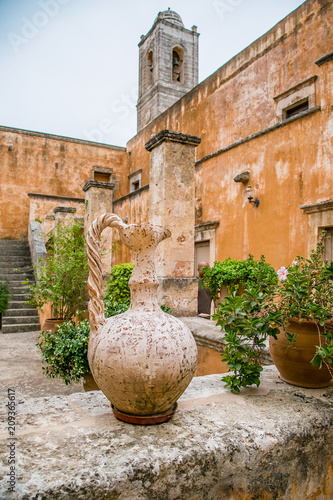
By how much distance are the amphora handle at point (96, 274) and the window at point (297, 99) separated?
27.3 feet

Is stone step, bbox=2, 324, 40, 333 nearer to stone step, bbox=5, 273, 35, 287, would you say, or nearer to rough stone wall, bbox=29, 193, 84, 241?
stone step, bbox=5, 273, 35, 287

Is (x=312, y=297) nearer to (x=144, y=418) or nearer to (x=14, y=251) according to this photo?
(x=144, y=418)

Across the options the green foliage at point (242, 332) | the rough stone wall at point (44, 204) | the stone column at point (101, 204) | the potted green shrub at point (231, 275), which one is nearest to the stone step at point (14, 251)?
the rough stone wall at point (44, 204)

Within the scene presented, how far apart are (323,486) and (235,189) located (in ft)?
22.6

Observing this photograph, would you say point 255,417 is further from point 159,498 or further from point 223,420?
point 159,498

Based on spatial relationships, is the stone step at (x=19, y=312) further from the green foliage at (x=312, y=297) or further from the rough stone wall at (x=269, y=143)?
the green foliage at (x=312, y=297)

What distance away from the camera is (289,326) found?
183 centimetres

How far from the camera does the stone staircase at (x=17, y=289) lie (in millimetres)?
6540

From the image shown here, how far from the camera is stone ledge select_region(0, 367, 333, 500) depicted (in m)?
1.08

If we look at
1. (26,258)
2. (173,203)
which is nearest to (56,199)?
(26,258)

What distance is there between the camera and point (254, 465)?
4.34ft

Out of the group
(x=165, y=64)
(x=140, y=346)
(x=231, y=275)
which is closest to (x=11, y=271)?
(x=231, y=275)

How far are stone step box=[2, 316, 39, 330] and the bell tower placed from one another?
15733mm

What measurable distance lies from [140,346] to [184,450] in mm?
387
